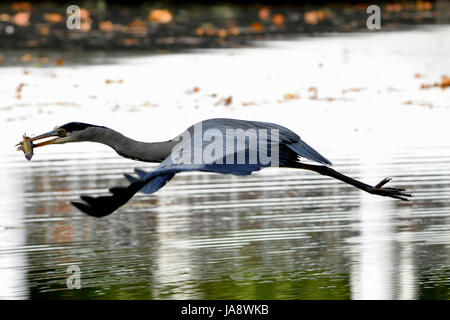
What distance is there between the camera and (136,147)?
6734 millimetres

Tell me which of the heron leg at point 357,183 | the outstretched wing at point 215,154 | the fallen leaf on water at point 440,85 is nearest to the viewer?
the outstretched wing at point 215,154

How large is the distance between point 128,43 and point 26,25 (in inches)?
133

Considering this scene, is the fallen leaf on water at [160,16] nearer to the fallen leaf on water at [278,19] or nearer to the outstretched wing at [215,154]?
the fallen leaf on water at [278,19]

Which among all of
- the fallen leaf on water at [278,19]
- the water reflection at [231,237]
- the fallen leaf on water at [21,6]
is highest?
the fallen leaf on water at [21,6]

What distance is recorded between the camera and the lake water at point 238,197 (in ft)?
22.3

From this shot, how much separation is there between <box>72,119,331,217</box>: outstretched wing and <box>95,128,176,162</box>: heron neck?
0.50ft

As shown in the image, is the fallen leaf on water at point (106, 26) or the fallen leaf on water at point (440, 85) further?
the fallen leaf on water at point (106, 26)

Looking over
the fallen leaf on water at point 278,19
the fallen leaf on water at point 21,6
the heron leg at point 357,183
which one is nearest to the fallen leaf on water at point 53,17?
the fallen leaf on water at point 21,6

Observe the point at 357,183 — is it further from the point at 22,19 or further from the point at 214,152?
the point at 22,19

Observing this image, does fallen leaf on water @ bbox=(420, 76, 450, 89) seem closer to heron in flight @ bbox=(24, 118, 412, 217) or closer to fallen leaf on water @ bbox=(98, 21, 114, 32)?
fallen leaf on water @ bbox=(98, 21, 114, 32)

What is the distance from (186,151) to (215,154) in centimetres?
16

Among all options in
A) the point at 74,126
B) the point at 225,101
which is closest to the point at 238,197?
the point at 74,126

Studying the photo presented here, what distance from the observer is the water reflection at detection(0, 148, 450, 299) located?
21.7 ft

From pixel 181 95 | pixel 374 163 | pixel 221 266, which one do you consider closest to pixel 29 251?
pixel 221 266
